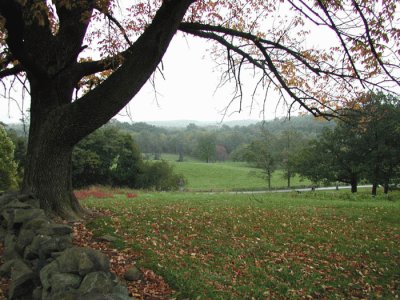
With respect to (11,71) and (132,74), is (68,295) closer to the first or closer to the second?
(132,74)

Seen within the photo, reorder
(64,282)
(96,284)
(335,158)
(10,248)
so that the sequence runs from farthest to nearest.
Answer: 1. (335,158)
2. (10,248)
3. (64,282)
4. (96,284)

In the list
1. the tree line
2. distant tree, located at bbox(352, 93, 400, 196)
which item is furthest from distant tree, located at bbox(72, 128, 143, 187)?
distant tree, located at bbox(352, 93, 400, 196)

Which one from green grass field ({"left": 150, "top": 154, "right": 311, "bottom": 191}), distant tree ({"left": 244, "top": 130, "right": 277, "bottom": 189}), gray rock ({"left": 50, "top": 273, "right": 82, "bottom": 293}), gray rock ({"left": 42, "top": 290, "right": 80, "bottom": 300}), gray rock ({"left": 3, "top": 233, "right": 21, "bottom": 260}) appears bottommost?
green grass field ({"left": 150, "top": 154, "right": 311, "bottom": 191})

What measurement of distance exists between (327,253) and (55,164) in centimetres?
554

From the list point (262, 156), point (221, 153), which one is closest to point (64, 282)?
point (262, 156)

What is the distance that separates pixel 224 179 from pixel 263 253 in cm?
4917

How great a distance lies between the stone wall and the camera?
324 centimetres

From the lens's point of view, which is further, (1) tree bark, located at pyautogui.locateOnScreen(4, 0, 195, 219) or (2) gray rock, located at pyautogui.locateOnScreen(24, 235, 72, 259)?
(1) tree bark, located at pyautogui.locateOnScreen(4, 0, 195, 219)

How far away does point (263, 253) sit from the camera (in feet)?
19.7

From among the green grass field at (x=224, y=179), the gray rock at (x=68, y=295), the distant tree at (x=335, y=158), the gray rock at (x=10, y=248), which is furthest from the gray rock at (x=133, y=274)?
the green grass field at (x=224, y=179)

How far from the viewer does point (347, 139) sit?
30.8 meters

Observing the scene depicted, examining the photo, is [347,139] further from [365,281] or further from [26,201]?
[26,201]

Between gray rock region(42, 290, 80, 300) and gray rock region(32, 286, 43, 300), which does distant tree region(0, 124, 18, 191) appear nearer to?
gray rock region(32, 286, 43, 300)

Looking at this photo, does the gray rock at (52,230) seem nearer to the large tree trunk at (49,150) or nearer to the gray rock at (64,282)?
the gray rock at (64,282)
